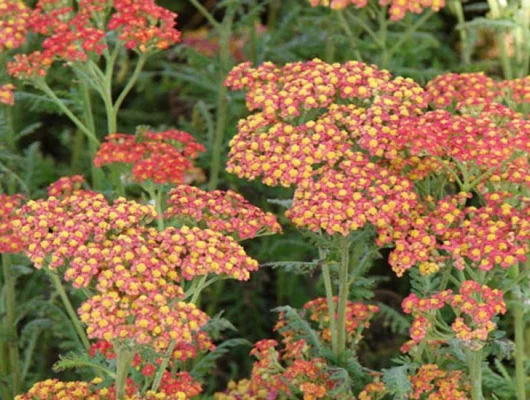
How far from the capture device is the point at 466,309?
324cm

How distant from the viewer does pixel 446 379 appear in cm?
A: 360

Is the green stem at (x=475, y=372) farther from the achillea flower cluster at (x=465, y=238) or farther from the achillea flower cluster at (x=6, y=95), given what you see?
the achillea flower cluster at (x=6, y=95)

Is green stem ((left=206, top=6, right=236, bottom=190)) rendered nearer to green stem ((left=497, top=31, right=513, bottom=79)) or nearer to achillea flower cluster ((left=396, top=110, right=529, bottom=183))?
green stem ((left=497, top=31, right=513, bottom=79))

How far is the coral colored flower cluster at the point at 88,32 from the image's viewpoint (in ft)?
13.1

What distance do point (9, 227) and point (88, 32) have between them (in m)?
0.80

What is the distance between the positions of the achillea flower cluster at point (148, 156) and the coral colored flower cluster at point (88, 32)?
0.33 m

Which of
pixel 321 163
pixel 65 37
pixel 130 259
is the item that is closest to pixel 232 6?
pixel 65 37

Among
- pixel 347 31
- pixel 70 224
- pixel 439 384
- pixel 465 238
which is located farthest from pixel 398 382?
pixel 347 31

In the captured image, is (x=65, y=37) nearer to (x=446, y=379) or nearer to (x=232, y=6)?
(x=232, y=6)

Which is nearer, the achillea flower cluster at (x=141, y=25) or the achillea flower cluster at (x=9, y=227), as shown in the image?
the achillea flower cluster at (x=9, y=227)

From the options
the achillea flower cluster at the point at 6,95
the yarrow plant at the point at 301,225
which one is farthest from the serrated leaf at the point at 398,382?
the achillea flower cluster at the point at 6,95

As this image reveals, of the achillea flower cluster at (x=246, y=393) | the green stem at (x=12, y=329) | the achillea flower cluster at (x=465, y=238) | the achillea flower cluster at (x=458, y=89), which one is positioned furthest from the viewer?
the green stem at (x=12, y=329)

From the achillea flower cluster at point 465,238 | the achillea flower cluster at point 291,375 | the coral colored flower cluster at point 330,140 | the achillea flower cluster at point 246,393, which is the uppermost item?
the coral colored flower cluster at point 330,140

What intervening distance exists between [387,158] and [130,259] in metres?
0.95
